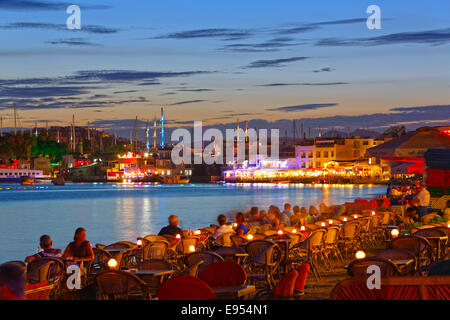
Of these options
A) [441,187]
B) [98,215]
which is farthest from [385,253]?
[98,215]

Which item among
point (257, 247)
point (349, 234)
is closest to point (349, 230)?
point (349, 234)

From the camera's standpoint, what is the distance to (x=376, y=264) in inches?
282

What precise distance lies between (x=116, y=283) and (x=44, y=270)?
6.84 feet

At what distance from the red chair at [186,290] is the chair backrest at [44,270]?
3.41 m

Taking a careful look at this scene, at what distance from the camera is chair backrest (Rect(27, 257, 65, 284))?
873 centimetres

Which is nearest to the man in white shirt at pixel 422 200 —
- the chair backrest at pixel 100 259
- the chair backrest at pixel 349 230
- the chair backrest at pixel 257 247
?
the chair backrest at pixel 349 230

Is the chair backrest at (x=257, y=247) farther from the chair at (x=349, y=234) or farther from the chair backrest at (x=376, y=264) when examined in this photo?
the chair at (x=349, y=234)

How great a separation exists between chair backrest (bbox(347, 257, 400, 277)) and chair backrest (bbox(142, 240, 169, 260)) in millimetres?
4120

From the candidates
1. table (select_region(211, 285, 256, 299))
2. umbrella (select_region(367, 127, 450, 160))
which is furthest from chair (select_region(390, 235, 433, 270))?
umbrella (select_region(367, 127, 450, 160))

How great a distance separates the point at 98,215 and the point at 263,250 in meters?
52.7

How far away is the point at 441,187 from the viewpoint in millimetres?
25625

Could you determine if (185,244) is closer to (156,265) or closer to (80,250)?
(80,250)
